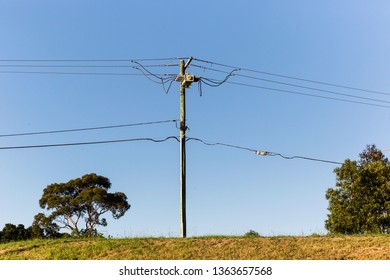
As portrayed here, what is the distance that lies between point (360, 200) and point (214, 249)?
2542 cm

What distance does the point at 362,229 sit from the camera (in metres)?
38.6

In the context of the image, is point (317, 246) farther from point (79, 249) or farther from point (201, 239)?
point (79, 249)

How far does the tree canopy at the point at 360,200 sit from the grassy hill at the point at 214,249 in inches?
775

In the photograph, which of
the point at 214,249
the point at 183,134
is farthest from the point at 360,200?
the point at 214,249

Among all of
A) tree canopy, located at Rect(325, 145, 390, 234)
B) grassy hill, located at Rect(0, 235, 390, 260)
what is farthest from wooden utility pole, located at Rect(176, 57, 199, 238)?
tree canopy, located at Rect(325, 145, 390, 234)

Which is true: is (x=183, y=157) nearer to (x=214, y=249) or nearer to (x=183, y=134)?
(x=183, y=134)

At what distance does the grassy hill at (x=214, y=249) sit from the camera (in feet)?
56.1

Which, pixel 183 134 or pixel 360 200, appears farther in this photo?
pixel 360 200

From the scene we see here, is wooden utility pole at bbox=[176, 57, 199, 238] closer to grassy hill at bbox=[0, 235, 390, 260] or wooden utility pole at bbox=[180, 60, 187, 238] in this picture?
wooden utility pole at bbox=[180, 60, 187, 238]

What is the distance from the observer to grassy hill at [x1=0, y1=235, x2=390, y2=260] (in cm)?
1709

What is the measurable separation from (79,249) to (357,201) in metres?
27.5

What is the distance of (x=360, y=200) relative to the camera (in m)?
39.6

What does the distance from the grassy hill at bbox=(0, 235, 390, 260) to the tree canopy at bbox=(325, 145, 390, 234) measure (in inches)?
775

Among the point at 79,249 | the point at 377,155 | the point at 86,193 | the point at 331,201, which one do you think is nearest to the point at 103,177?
the point at 86,193
